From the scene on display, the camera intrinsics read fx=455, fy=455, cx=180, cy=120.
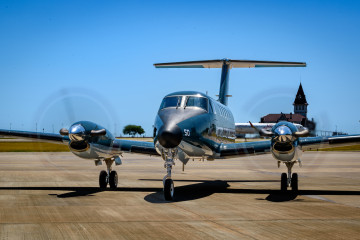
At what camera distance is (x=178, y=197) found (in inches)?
579

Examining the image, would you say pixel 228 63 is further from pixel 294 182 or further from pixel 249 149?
pixel 294 182

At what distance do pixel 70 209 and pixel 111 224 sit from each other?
2577 millimetres

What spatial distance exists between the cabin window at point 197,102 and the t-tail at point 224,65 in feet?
26.3

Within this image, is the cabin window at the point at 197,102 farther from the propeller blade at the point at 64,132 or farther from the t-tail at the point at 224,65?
the t-tail at the point at 224,65

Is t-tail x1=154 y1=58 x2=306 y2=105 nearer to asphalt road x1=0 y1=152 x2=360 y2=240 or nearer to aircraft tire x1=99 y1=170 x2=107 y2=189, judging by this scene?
asphalt road x1=0 y1=152 x2=360 y2=240

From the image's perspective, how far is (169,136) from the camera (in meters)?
13.1

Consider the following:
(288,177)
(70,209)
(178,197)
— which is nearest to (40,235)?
(70,209)

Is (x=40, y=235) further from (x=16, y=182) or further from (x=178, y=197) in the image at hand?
(x=16, y=182)

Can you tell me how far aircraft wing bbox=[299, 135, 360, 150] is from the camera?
53.0ft

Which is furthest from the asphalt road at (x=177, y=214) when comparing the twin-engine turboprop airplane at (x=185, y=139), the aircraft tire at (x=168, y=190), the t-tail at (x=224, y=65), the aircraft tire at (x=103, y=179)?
the t-tail at (x=224, y=65)

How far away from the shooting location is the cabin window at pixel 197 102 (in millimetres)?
15453

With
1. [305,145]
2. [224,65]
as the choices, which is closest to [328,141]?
[305,145]

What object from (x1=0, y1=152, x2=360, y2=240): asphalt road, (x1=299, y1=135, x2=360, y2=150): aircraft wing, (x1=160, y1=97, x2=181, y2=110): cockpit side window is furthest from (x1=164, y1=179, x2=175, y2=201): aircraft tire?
(x1=299, y1=135, x2=360, y2=150): aircraft wing

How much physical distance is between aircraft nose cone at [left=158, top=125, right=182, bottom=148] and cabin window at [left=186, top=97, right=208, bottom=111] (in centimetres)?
218
